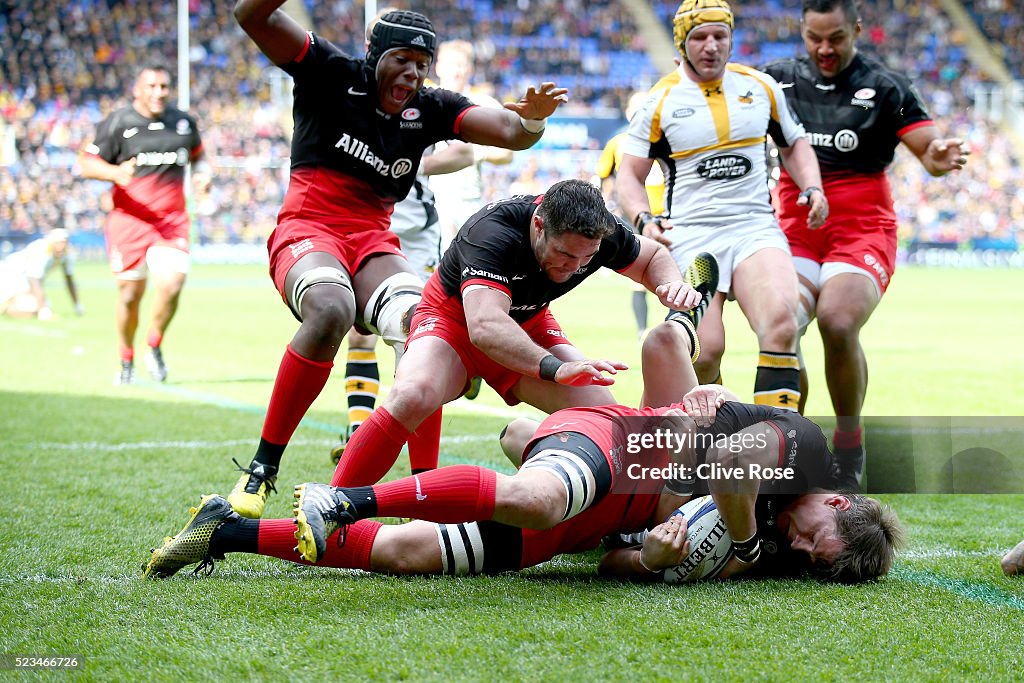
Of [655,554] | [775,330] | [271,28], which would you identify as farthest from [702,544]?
[271,28]

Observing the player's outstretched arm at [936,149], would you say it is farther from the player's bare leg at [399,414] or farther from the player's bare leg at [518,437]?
the player's bare leg at [399,414]

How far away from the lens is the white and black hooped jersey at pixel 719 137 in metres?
6.11

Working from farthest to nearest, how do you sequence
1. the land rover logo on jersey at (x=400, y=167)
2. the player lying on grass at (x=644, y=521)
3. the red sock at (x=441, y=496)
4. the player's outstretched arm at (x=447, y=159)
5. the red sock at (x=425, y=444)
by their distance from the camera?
the player's outstretched arm at (x=447, y=159), the land rover logo on jersey at (x=400, y=167), the red sock at (x=425, y=444), the player lying on grass at (x=644, y=521), the red sock at (x=441, y=496)

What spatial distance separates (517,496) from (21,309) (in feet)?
47.8

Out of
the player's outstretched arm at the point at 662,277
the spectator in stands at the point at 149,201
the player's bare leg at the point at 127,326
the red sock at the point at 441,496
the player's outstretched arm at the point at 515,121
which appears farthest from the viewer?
the spectator in stands at the point at 149,201

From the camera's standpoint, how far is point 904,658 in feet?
10.3

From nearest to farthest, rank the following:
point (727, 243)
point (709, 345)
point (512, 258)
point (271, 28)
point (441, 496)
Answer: point (441, 496)
point (512, 258)
point (271, 28)
point (709, 345)
point (727, 243)

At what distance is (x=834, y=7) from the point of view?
20.4 ft

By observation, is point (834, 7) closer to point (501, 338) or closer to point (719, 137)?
point (719, 137)

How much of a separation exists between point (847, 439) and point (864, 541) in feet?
8.23

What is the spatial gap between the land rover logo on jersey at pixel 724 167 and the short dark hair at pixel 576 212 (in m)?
2.10

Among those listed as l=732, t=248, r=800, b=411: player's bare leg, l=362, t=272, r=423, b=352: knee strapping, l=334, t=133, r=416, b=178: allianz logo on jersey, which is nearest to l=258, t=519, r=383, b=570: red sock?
l=362, t=272, r=423, b=352: knee strapping

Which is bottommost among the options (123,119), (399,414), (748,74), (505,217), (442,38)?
(399,414)

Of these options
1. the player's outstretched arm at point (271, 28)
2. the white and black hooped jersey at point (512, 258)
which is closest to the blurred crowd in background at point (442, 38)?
the player's outstretched arm at point (271, 28)
